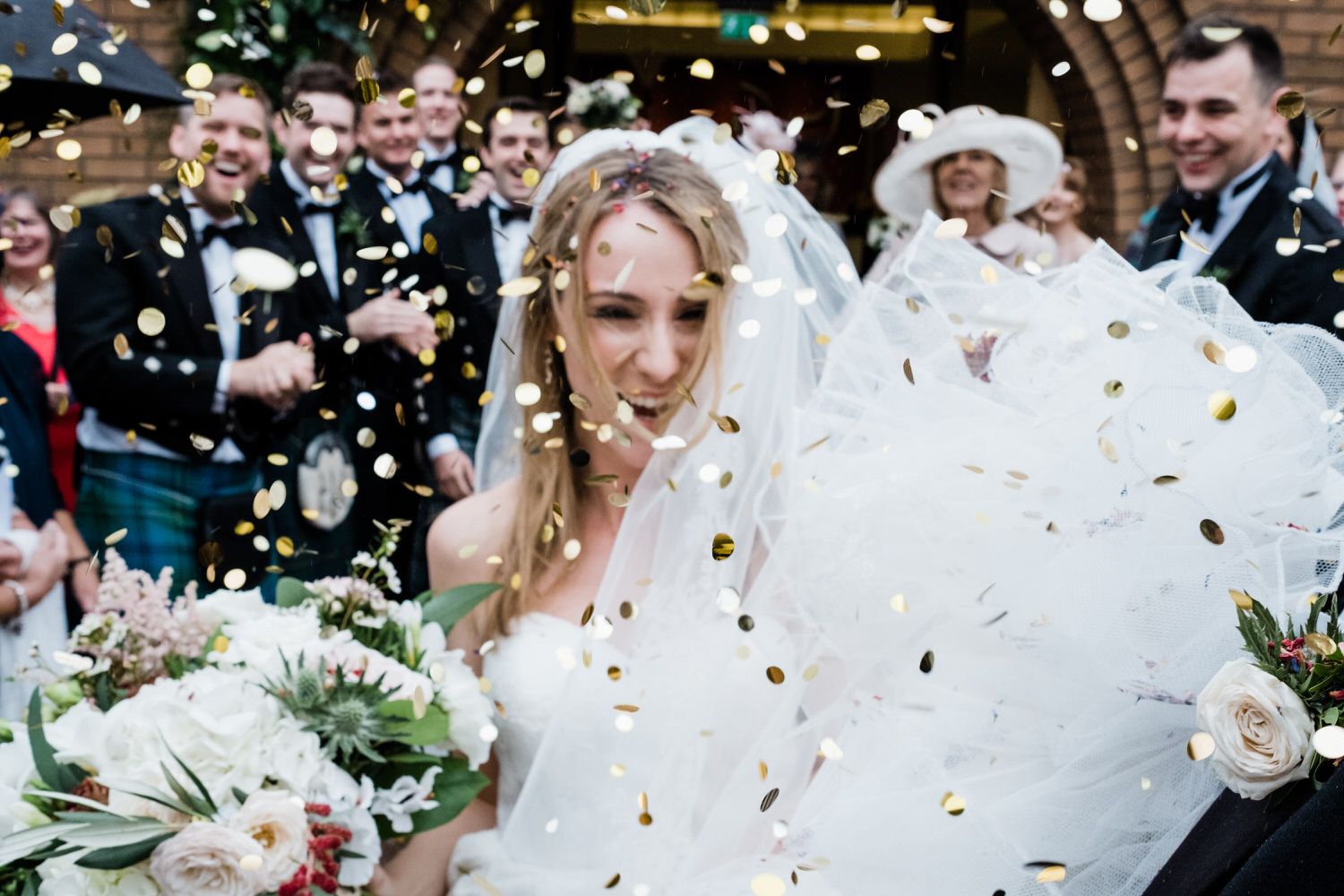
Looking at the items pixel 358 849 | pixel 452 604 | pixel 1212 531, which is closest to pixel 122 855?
pixel 358 849

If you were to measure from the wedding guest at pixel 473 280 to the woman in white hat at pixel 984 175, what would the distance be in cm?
98

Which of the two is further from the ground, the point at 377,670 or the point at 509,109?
the point at 509,109

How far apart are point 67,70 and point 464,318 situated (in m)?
1.05

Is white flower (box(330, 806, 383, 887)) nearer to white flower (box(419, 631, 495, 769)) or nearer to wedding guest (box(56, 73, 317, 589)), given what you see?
white flower (box(419, 631, 495, 769))

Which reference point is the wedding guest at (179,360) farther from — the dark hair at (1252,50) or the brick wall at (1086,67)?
the dark hair at (1252,50)

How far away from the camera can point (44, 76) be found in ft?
5.95

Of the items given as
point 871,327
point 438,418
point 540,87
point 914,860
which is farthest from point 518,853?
point 540,87

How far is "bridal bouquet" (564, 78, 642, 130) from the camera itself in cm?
332

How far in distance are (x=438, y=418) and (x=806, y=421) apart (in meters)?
1.62

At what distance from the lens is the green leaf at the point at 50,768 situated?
1166 mm

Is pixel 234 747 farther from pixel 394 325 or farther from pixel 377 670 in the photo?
pixel 394 325

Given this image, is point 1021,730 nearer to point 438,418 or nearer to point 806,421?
point 806,421

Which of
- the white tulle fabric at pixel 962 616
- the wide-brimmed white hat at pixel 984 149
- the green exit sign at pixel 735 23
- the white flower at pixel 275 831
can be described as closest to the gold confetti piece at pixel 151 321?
the white tulle fabric at pixel 962 616

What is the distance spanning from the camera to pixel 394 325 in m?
2.71
